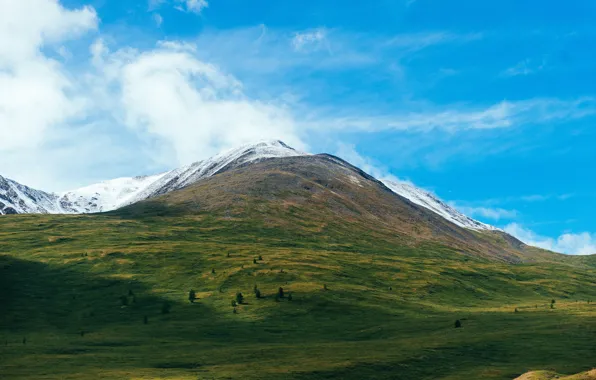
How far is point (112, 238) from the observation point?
18488cm

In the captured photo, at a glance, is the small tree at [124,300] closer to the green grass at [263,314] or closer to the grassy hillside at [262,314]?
the grassy hillside at [262,314]

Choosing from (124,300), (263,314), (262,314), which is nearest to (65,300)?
(124,300)

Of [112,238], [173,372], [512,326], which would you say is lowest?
[173,372]

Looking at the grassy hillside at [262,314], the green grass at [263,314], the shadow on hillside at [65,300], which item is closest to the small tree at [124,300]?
the shadow on hillside at [65,300]

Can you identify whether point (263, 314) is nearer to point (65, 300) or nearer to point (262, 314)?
point (262, 314)

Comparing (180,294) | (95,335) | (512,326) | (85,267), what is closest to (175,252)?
(85,267)

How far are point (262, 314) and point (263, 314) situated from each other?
0.58 feet

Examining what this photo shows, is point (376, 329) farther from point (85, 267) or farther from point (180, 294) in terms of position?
point (85, 267)

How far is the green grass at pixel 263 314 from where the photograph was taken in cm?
7544

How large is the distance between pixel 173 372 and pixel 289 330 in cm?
3447

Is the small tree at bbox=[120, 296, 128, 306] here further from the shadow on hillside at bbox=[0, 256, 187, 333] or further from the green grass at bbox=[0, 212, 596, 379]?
the green grass at bbox=[0, 212, 596, 379]

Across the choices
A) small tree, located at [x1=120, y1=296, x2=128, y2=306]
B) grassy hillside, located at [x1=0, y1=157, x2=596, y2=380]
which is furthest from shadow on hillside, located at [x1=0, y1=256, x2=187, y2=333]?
grassy hillside, located at [x1=0, y1=157, x2=596, y2=380]

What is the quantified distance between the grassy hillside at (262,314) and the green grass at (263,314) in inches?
11.8

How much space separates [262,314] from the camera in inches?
4402
